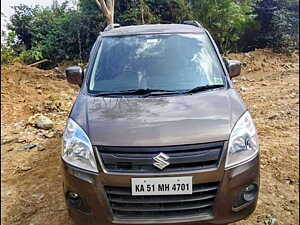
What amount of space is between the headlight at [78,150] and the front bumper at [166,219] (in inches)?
2.2

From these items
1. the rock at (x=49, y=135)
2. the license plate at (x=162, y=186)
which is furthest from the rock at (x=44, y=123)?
the license plate at (x=162, y=186)

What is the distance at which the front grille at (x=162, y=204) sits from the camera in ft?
7.81

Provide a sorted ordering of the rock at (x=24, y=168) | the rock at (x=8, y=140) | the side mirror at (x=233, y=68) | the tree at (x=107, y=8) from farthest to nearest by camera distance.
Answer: the tree at (x=107, y=8) < the rock at (x=8, y=140) < the rock at (x=24, y=168) < the side mirror at (x=233, y=68)

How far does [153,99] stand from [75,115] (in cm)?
63

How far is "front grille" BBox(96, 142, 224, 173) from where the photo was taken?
2352mm

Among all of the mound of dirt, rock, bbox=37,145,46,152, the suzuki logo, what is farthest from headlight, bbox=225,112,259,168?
the mound of dirt

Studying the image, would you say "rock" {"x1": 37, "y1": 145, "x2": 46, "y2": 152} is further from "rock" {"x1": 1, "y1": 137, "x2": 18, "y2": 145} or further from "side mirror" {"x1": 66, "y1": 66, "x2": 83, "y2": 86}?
"side mirror" {"x1": 66, "y1": 66, "x2": 83, "y2": 86}

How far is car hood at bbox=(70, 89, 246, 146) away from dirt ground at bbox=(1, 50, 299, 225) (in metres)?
1.05

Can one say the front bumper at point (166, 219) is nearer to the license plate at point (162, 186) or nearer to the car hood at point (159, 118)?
the license plate at point (162, 186)

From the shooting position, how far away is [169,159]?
2346 millimetres

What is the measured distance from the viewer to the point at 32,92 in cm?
769

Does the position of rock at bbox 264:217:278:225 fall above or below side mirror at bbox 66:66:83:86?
below

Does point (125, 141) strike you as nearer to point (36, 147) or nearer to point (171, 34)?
point (171, 34)

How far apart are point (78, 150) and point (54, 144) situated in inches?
104
